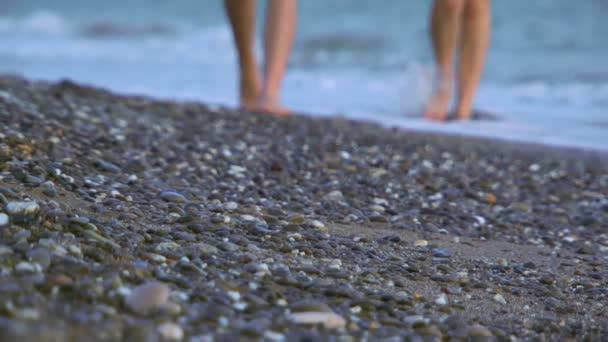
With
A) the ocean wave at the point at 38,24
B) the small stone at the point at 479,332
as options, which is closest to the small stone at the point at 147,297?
the small stone at the point at 479,332

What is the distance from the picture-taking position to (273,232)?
2039 millimetres

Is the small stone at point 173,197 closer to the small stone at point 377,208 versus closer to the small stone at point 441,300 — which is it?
the small stone at point 377,208

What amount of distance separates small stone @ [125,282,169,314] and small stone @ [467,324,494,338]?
0.61 meters

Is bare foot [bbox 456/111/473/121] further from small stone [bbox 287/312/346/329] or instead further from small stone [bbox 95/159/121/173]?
small stone [bbox 287/312/346/329]

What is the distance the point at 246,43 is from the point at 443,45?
1.28 metres

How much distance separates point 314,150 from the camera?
3.34 m

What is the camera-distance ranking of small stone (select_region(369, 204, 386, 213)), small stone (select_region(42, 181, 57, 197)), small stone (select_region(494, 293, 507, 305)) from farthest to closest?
small stone (select_region(369, 204, 386, 213))
small stone (select_region(42, 181, 57, 197))
small stone (select_region(494, 293, 507, 305))

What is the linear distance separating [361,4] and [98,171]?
1114cm

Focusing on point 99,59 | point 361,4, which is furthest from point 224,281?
point 361,4

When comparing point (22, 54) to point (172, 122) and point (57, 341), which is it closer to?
point (172, 122)

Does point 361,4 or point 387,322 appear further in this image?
point 361,4

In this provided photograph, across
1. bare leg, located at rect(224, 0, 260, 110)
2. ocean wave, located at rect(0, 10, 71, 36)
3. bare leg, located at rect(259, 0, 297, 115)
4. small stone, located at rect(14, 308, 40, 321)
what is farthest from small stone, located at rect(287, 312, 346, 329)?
ocean wave, located at rect(0, 10, 71, 36)

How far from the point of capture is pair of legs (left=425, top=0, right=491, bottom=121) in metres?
4.82

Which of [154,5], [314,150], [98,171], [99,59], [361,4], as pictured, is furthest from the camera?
[154,5]
